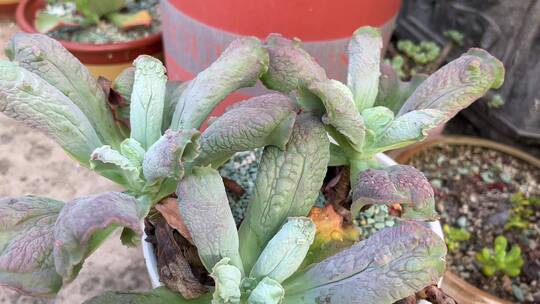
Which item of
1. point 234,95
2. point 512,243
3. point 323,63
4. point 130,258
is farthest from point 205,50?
point 512,243

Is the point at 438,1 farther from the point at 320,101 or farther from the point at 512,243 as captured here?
the point at 320,101

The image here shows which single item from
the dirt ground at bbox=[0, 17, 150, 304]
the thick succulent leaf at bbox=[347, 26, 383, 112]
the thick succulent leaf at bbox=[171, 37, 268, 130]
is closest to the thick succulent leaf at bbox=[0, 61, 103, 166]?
the thick succulent leaf at bbox=[171, 37, 268, 130]

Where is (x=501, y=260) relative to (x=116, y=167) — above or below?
below

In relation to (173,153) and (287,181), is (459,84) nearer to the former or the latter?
(287,181)

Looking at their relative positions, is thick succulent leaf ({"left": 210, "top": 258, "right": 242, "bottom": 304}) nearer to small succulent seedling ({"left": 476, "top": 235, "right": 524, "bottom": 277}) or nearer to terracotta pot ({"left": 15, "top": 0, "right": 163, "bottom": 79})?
small succulent seedling ({"left": 476, "top": 235, "right": 524, "bottom": 277})

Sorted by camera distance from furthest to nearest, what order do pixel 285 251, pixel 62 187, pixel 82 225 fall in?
pixel 62 187
pixel 285 251
pixel 82 225

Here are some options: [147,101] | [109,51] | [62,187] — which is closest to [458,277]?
[147,101]
